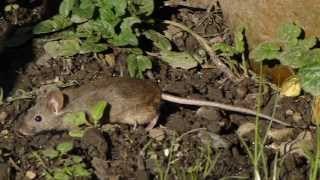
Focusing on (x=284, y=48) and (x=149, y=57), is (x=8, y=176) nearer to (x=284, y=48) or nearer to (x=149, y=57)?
(x=149, y=57)

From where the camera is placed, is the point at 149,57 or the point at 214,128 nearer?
the point at 214,128

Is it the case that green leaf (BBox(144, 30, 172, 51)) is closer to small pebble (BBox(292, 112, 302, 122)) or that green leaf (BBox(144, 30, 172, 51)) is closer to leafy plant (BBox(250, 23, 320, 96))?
leafy plant (BBox(250, 23, 320, 96))

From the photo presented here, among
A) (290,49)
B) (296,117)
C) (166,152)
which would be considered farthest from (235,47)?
(166,152)

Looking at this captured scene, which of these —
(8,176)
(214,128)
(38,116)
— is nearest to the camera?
(8,176)

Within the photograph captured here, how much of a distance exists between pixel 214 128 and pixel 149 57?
86 centimetres

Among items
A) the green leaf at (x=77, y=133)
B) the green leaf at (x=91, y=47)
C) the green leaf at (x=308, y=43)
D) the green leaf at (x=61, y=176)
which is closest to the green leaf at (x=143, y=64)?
the green leaf at (x=91, y=47)

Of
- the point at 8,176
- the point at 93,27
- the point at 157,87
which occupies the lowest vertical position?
the point at 8,176

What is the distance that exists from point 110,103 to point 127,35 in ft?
1.63

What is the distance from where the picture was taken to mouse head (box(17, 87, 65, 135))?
5145mm

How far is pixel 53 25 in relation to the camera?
218 inches

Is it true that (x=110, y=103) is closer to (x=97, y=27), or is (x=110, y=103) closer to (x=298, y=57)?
(x=97, y=27)

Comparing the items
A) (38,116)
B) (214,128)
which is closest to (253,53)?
(214,128)

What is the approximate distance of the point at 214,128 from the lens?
4.87 meters

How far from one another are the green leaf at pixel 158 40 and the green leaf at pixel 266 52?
63cm
